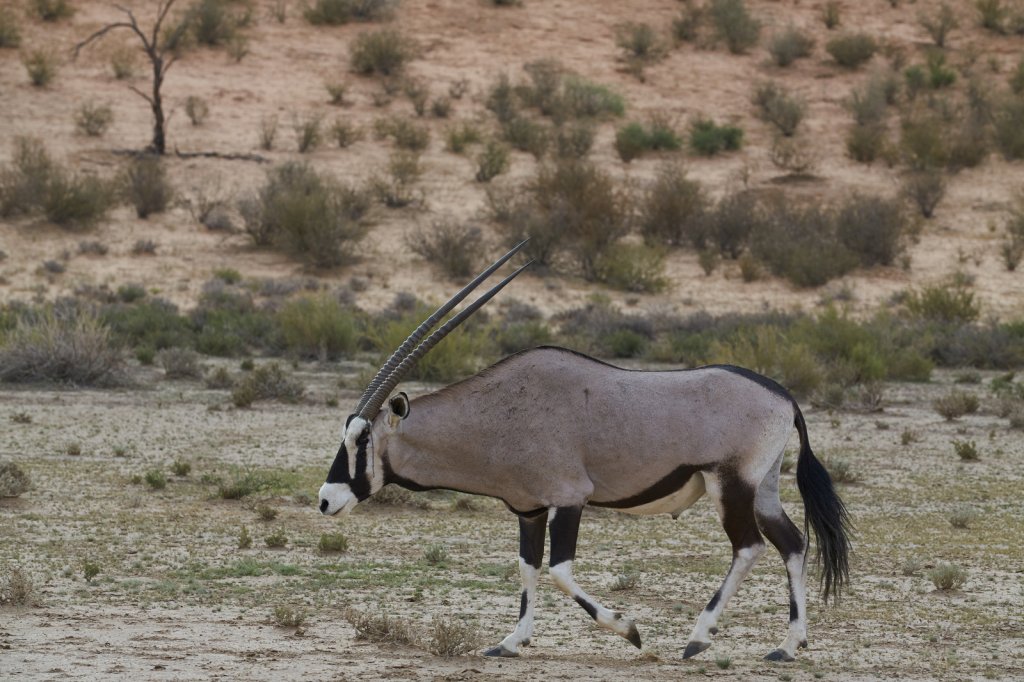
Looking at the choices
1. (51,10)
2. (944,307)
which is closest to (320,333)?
(944,307)

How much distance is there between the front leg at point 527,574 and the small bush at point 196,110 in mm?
28319

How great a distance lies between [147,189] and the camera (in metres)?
29.6

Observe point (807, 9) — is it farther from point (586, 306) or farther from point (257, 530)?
point (257, 530)

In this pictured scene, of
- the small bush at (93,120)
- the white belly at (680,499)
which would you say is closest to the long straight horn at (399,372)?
the white belly at (680,499)

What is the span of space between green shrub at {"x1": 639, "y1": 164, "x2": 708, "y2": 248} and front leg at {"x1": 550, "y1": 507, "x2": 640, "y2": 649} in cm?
2344

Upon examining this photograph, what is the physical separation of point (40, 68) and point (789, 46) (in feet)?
65.4

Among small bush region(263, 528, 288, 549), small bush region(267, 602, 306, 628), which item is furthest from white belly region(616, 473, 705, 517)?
small bush region(263, 528, 288, 549)

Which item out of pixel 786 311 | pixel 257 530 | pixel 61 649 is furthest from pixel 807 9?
pixel 61 649

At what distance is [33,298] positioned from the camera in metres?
24.2

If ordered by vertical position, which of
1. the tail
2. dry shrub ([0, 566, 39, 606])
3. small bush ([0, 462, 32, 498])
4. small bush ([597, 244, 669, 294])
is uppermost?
the tail

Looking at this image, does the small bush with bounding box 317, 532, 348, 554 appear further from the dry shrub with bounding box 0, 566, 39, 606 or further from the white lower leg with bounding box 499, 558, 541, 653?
the white lower leg with bounding box 499, 558, 541, 653

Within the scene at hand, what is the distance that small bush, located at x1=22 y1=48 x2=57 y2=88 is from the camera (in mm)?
34812

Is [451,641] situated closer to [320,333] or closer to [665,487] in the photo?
[665,487]

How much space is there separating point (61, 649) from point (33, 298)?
17.6 m
